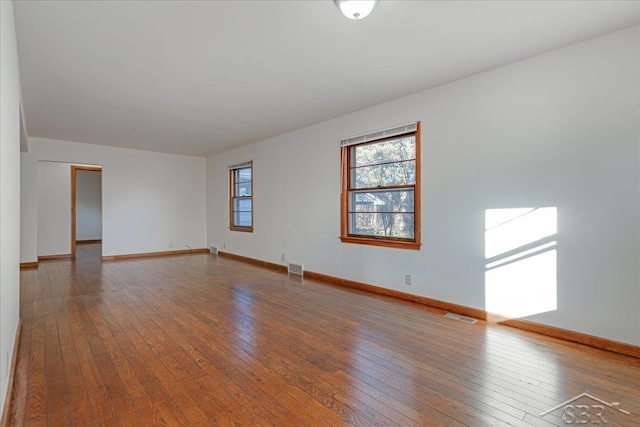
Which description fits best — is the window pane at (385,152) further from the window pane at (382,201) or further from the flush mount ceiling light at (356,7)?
the flush mount ceiling light at (356,7)

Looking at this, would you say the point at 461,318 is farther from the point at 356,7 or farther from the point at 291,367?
the point at 356,7

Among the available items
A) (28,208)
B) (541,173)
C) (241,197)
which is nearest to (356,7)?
(541,173)

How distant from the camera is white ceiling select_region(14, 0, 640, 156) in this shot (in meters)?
2.29

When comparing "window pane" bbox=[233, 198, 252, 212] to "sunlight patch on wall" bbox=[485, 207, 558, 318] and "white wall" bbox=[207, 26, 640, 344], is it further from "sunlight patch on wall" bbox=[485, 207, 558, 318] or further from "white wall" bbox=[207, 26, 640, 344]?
"sunlight patch on wall" bbox=[485, 207, 558, 318]

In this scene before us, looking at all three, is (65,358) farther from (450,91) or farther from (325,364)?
(450,91)

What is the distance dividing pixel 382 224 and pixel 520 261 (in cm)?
174

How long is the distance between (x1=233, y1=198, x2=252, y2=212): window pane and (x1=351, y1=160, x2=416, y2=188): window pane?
321cm

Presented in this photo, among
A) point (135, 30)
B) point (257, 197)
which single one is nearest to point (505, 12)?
point (135, 30)

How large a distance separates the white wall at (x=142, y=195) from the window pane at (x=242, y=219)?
1520 millimetres

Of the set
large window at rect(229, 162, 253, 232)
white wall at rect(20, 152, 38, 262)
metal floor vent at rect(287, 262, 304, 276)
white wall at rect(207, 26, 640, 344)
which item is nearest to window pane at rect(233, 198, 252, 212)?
large window at rect(229, 162, 253, 232)

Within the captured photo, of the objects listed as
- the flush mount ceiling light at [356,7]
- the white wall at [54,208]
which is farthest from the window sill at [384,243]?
the white wall at [54,208]

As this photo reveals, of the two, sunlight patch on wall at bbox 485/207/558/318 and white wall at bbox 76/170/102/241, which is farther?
white wall at bbox 76/170/102/241

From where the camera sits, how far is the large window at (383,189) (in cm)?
403

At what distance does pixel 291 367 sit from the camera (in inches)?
90.4
